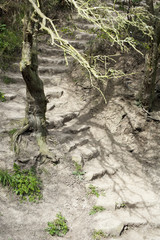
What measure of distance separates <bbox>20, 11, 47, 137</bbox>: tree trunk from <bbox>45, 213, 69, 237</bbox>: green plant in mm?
2066

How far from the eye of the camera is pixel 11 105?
269 inches

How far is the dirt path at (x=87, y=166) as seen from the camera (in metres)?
4.22

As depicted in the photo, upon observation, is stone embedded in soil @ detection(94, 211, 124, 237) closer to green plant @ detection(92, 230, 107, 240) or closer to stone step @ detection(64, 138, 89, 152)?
green plant @ detection(92, 230, 107, 240)

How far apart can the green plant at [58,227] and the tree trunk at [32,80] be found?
2.07 meters

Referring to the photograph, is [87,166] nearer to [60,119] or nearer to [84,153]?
[84,153]

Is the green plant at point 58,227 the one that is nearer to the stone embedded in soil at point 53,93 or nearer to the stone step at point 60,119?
the stone step at point 60,119

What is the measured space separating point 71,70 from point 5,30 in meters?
3.36

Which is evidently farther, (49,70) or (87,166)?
(49,70)

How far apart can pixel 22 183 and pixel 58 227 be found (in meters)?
1.10

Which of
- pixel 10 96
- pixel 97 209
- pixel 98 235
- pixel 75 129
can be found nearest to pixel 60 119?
pixel 75 129

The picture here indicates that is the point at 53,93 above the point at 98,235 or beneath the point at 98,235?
above

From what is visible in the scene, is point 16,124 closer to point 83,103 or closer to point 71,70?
point 83,103

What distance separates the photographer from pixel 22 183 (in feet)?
14.9

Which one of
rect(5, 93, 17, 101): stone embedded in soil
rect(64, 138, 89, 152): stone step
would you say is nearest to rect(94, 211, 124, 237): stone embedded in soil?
rect(64, 138, 89, 152): stone step
